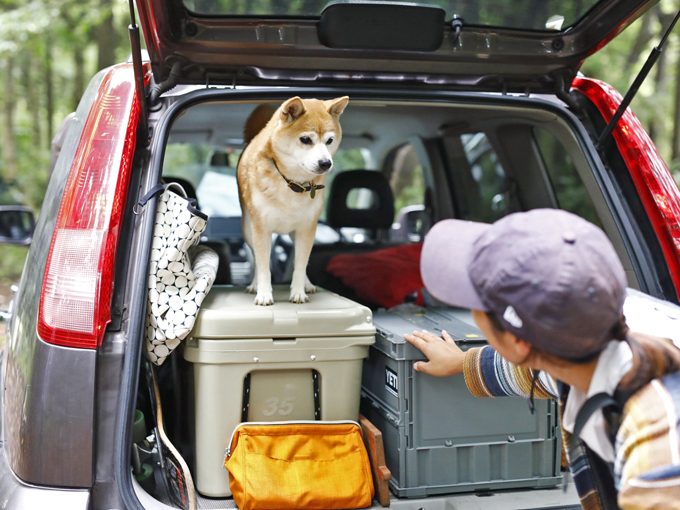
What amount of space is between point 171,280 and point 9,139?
Result: 1071 cm

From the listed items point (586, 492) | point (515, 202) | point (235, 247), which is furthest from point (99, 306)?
point (235, 247)

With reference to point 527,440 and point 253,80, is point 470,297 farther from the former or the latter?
point 253,80

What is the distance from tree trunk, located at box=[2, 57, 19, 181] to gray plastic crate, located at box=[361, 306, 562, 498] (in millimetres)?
10668

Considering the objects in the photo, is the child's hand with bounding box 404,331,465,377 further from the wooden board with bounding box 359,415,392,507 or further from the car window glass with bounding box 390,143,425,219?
the car window glass with bounding box 390,143,425,219

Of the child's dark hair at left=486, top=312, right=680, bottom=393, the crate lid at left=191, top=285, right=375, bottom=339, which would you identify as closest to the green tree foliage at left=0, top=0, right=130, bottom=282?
the crate lid at left=191, top=285, right=375, bottom=339

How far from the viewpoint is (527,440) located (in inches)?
72.8

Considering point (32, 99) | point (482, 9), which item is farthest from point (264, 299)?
point (32, 99)

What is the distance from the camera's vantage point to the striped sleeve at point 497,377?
1396 millimetres

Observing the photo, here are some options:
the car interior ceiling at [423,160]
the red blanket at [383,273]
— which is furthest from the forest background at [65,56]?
the red blanket at [383,273]

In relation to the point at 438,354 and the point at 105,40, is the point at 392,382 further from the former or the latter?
the point at 105,40

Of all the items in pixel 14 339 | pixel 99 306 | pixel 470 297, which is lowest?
pixel 14 339

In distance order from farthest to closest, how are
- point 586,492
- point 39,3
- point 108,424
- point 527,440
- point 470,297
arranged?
point 39,3, point 527,440, point 108,424, point 586,492, point 470,297

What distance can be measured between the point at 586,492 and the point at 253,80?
5.08 ft

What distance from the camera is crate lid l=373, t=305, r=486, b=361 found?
1.77 metres
